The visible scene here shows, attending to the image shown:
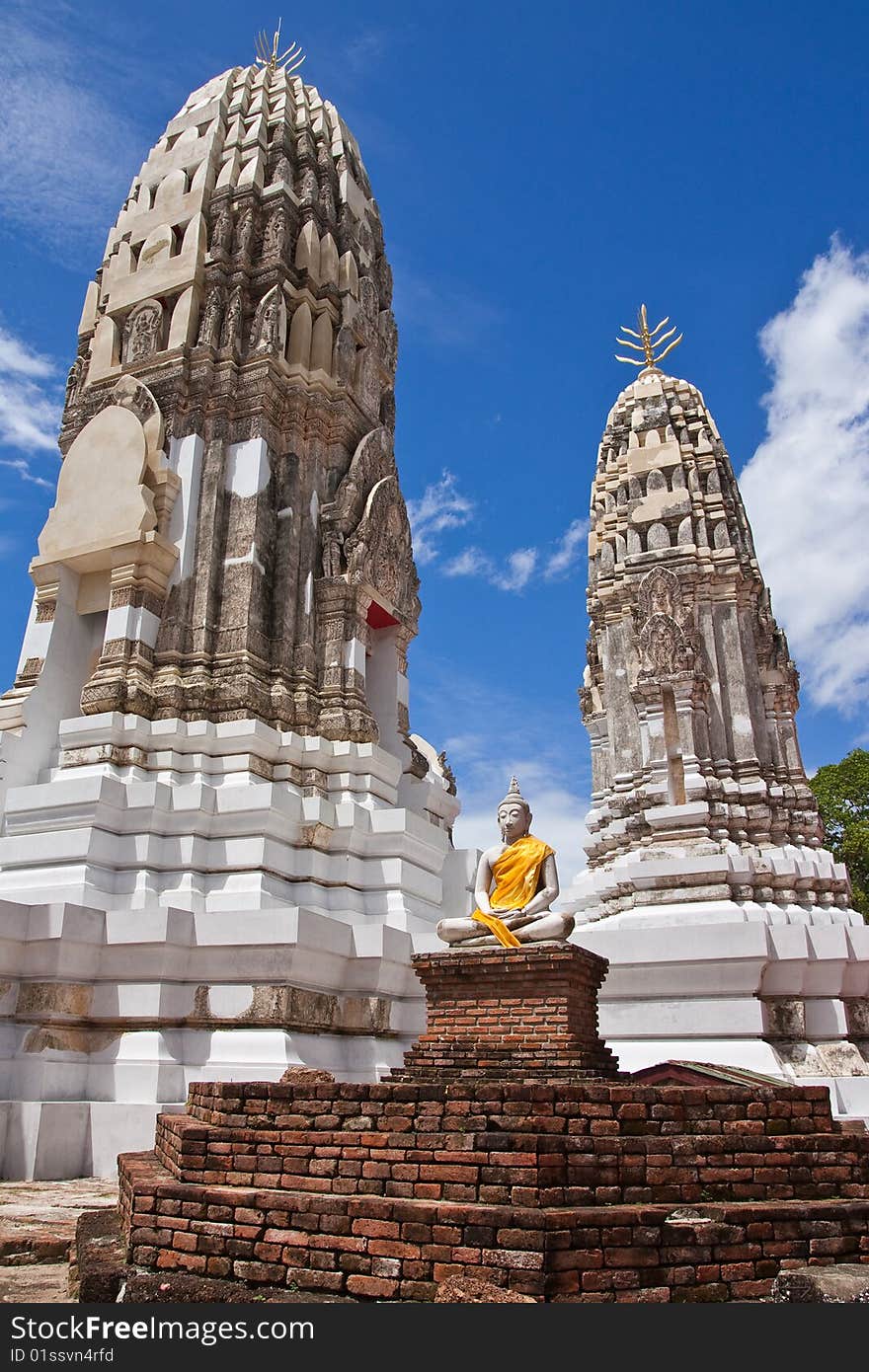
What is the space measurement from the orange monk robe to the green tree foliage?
28674 mm

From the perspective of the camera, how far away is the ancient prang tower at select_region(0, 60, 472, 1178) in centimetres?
1069

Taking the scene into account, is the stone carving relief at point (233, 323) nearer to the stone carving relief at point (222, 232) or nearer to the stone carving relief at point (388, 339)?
the stone carving relief at point (222, 232)

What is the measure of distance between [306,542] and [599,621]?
1157 cm

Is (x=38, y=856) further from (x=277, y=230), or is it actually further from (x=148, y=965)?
(x=277, y=230)

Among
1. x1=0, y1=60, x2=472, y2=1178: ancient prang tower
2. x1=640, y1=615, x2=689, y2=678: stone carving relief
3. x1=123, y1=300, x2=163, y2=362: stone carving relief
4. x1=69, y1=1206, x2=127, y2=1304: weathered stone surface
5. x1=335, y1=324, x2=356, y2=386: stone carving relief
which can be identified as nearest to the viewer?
x1=69, y1=1206, x2=127, y2=1304: weathered stone surface

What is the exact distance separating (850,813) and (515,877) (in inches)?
1240

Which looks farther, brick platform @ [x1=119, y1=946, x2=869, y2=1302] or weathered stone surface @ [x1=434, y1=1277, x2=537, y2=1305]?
brick platform @ [x1=119, y1=946, x2=869, y2=1302]

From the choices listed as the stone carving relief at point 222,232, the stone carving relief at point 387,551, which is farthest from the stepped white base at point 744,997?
the stone carving relief at point 222,232

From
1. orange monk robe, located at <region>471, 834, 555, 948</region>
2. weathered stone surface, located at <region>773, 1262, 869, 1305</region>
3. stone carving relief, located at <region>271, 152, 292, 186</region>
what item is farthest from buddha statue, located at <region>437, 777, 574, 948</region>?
stone carving relief, located at <region>271, 152, 292, 186</region>

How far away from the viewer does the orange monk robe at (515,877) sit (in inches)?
340

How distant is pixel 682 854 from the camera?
673 inches

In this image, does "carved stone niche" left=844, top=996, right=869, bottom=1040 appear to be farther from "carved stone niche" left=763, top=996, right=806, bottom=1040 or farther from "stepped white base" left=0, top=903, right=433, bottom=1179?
"stepped white base" left=0, top=903, right=433, bottom=1179

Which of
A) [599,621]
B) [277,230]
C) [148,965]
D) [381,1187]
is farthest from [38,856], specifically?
[599,621]

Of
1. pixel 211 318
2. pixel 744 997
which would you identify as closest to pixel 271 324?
pixel 211 318
